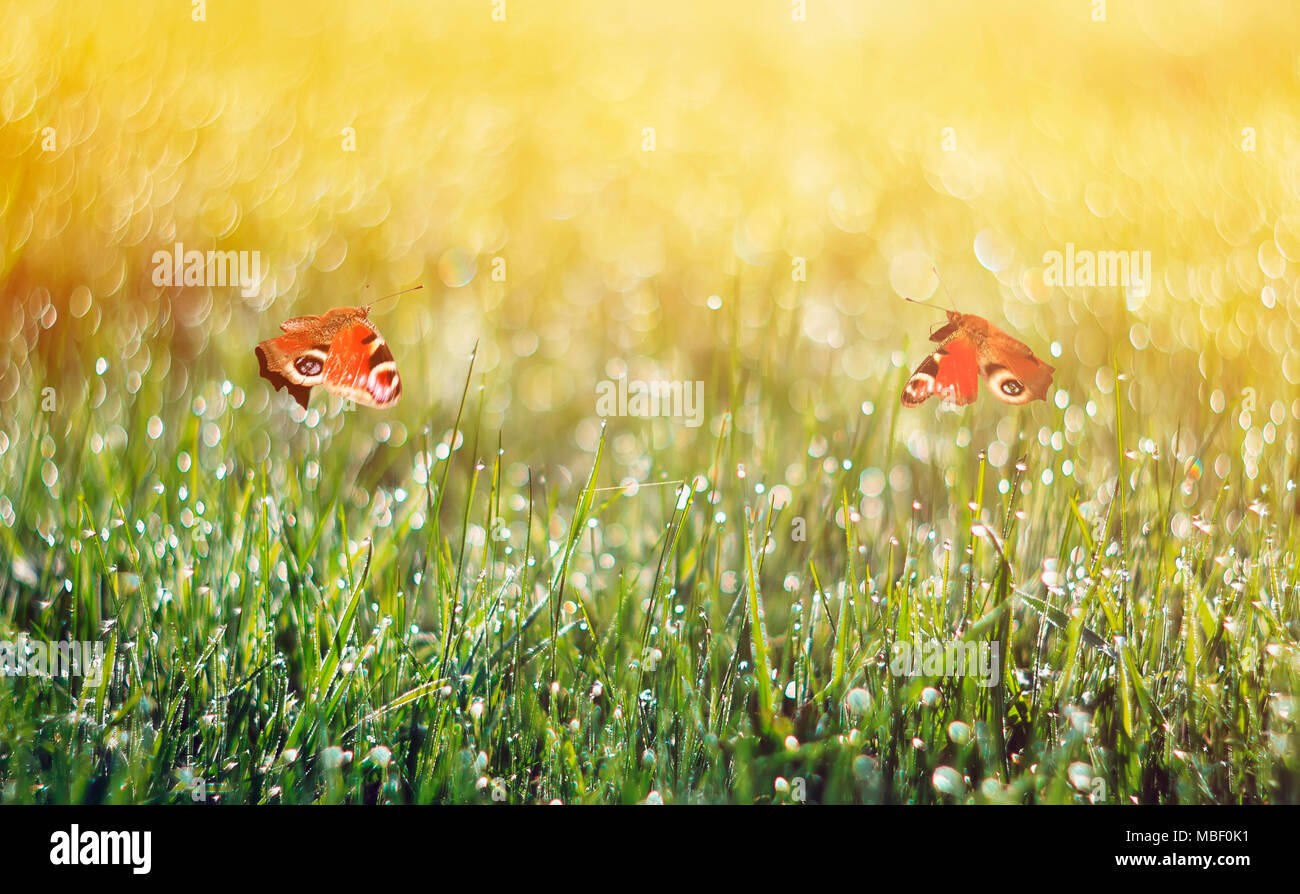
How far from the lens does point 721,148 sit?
221cm

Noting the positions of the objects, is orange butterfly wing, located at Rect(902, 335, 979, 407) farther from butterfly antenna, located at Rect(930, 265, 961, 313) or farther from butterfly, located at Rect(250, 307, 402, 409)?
butterfly, located at Rect(250, 307, 402, 409)

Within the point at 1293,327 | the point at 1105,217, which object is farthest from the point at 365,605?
the point at 1293,327

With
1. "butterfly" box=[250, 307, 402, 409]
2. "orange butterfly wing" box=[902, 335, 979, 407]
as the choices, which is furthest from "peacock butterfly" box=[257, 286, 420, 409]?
"orange butterfly wing" box=[902, 335, 979, 407]

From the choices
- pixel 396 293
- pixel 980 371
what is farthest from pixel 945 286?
pixel 396 293

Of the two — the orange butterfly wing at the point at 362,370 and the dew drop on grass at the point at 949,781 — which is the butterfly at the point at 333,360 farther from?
the dew drop on grass at the point at 949,781

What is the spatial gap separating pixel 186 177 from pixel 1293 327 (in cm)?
293

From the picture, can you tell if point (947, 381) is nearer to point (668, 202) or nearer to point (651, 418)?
point (651, 418)

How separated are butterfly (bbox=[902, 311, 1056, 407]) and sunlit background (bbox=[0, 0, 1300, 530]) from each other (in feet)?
0.17

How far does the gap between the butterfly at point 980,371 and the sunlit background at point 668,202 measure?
2.0 inches

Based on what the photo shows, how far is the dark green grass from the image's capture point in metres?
1.76

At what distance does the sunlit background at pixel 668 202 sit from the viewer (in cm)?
211

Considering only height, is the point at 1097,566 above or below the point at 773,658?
above
